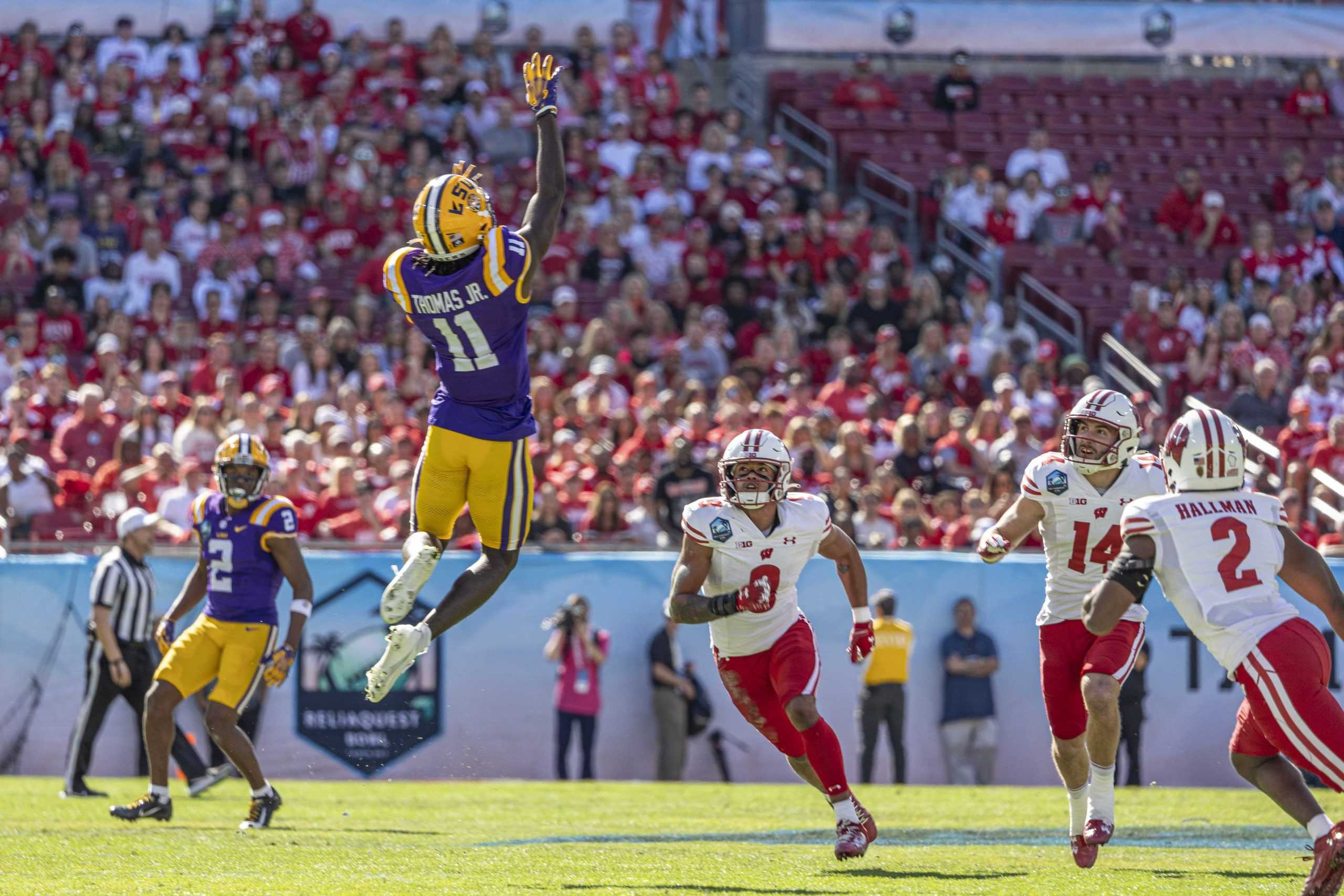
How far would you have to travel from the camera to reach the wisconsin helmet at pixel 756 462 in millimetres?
8625

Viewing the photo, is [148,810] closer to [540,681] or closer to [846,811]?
[846,811]

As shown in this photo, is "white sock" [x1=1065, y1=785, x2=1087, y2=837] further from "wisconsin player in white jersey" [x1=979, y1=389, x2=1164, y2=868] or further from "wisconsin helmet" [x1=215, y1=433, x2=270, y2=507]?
"wisconsin helmet" [x1=215, y1=433, x2=270, y2=507]

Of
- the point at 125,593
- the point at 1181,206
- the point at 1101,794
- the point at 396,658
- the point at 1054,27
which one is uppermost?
the point at 1054,27

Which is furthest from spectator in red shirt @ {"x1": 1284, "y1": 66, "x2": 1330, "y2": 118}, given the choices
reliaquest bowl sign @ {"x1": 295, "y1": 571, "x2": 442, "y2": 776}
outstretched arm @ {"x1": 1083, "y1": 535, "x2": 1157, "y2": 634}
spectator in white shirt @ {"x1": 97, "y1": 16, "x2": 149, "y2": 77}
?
outstretched arm @ {"x1": 1083, "y1": 535, "x2": 1157, "y2": 634}

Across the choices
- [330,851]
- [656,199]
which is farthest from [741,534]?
[656,199]

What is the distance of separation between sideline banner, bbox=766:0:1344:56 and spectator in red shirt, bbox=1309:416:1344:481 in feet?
33.0

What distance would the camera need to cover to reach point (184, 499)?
48.0ft

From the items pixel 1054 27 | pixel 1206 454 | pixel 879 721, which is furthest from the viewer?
pixel 1054 27

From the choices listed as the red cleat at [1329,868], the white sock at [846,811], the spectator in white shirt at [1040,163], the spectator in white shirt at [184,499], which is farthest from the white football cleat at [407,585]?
the spectator in white shirt at [1040,163]

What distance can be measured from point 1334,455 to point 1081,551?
25.4 feet

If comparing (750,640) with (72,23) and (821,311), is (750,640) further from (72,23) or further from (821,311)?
(72,23)

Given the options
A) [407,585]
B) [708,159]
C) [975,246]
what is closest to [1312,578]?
[407,585]

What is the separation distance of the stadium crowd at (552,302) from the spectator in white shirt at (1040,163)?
0.07 meters

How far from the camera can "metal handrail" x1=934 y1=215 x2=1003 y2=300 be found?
20219 mm
